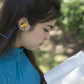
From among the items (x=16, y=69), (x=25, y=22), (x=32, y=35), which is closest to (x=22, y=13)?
(x=25, y=22)

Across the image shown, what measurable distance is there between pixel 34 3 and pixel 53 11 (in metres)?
0.16

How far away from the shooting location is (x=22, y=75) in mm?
1095

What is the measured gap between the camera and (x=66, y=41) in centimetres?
334

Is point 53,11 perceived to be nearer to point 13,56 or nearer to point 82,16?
point 13,56

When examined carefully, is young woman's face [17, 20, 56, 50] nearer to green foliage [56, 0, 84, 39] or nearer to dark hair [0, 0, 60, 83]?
dark hair [0, 0, 60, 83]

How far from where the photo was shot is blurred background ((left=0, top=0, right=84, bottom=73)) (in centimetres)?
265

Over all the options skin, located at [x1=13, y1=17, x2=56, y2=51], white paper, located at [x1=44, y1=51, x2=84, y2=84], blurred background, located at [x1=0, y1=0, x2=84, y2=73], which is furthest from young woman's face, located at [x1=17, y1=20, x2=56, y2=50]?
blurred background, located at [x1=0, y1=0, x2=84, y2=73]

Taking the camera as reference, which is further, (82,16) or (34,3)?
(82,16)

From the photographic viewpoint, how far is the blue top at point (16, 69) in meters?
0.97

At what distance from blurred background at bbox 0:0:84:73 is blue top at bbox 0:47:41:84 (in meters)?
1.40

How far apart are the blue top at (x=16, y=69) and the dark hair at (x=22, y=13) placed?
65 millimetres

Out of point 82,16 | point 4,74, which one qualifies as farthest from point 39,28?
point 82,16

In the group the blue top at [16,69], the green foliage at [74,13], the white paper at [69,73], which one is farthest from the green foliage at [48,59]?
the white paper at [69,73]

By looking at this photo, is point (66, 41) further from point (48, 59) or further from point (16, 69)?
point (16, 69)
